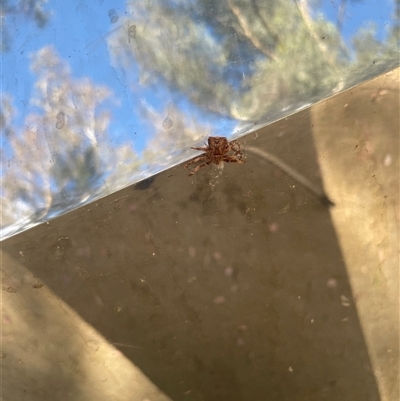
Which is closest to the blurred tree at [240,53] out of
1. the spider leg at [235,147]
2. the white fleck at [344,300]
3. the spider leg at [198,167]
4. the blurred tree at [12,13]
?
the spider leg at [235,147]

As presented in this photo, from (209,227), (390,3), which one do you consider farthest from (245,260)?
(390,3)

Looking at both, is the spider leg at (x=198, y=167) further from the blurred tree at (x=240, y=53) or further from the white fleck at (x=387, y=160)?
the white fleck at (x=387, y=160)

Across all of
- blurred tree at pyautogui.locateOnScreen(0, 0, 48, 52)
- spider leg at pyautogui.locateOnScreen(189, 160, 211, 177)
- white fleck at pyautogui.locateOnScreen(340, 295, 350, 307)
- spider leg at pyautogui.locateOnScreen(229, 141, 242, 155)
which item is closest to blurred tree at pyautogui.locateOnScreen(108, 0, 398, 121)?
spider leg at pyautogui.locateOnScreen(229, 141, 242, 155)

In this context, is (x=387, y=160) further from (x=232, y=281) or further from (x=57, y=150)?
(x=57, y=150)

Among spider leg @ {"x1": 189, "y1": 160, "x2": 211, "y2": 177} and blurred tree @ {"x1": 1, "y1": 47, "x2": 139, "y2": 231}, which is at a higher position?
blurred tree @ {"x1": 1, "y1": 47, "x2": 139, "y2": 231}

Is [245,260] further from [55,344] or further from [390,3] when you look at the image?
[390,3]

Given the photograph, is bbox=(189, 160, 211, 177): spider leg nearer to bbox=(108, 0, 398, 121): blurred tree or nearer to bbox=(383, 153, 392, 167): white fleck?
bbox=(108, 0, 398, 121): blurred tree
